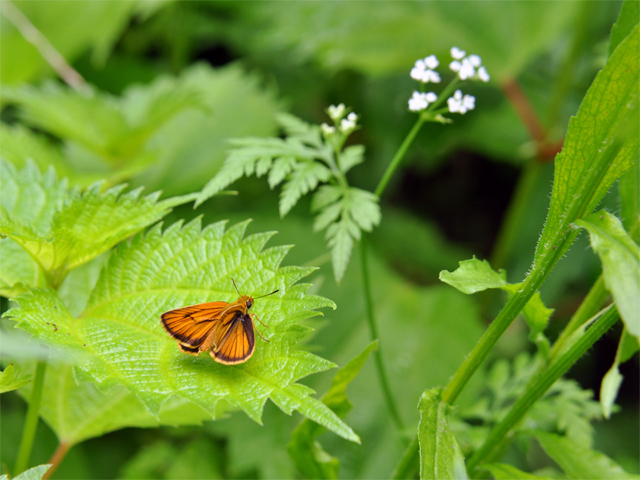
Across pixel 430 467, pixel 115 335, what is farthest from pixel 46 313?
pixel 430 467

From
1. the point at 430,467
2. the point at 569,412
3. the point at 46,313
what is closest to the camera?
the point at 430,467

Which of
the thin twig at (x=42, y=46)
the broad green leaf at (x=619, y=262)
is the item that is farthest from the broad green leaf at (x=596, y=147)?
the thin twig at (x=42, y=46)

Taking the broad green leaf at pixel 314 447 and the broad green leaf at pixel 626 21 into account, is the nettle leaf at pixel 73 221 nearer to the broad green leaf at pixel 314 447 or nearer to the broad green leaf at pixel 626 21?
the broad green leaf at pixel 314 447

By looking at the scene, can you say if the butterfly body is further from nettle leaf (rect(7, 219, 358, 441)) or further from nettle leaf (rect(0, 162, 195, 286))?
nettle leaf (rect(0, 162, 195, 286))

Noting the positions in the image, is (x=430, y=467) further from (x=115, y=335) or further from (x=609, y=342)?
(x=609, y=342)

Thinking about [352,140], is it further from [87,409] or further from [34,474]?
[34,474]

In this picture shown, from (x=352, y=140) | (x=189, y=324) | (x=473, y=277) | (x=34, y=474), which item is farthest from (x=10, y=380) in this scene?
(x=352, y=140)
